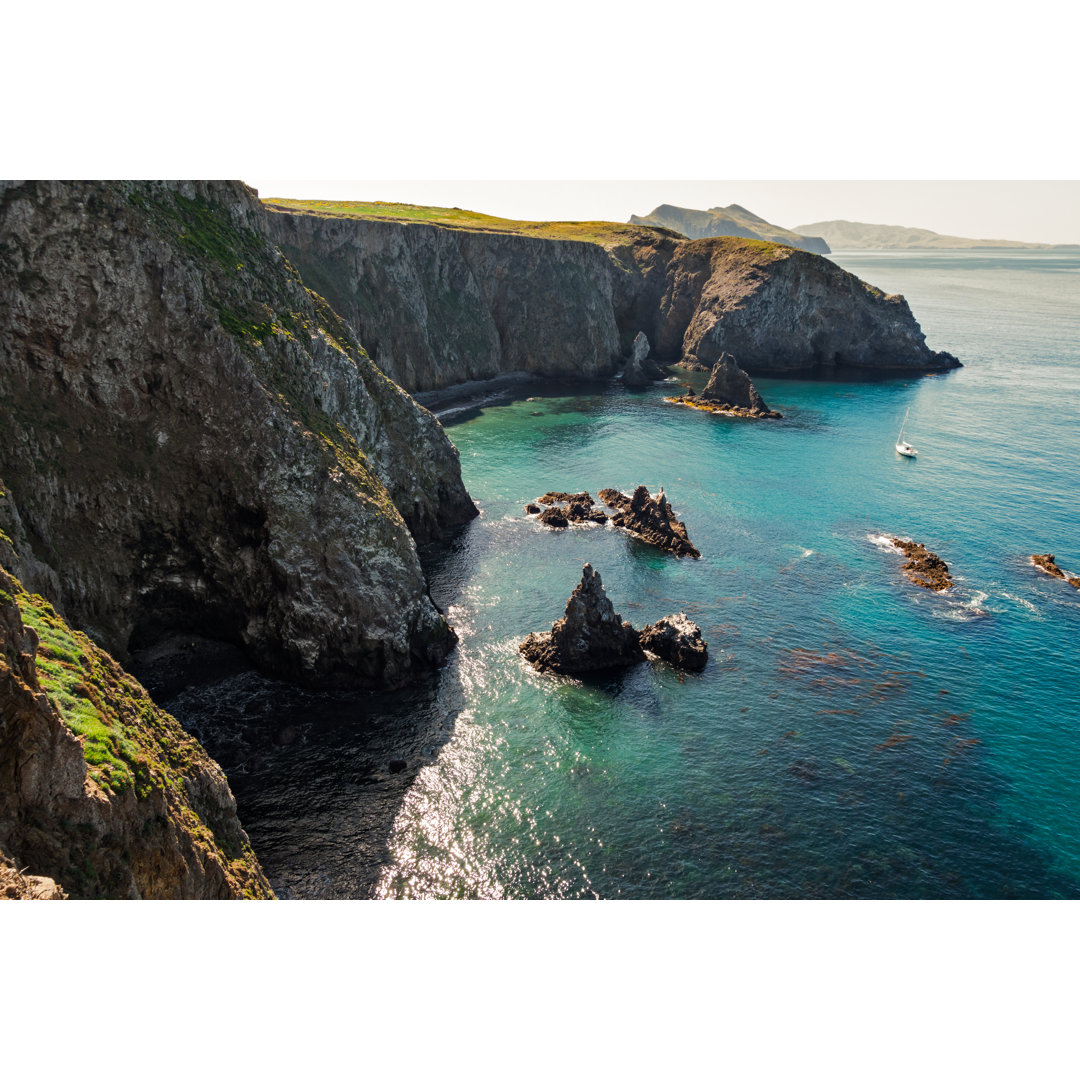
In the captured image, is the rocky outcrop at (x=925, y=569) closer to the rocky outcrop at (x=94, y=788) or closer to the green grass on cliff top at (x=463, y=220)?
the rocky outcrop at (x=94, y=788)

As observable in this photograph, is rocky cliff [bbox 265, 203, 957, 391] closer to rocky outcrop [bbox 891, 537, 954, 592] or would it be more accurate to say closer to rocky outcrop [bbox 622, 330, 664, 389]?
rocky outcrop [bbox 622, 330, 664, 389]

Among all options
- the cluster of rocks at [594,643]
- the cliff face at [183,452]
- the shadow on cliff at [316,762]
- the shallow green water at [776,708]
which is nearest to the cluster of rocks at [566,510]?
the shallow green water at [776,708]

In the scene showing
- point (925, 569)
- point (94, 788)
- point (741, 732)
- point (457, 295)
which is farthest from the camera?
point (457, 295)

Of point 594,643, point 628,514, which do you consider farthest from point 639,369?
point 594,643

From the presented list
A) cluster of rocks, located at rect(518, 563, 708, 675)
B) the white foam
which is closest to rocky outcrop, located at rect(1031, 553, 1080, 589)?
the white foam

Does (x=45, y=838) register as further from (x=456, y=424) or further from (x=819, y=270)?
(x=819, y=270)

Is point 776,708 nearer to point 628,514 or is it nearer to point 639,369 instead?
point 628,514

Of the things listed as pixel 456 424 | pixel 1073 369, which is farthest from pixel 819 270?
pixel 456 424
